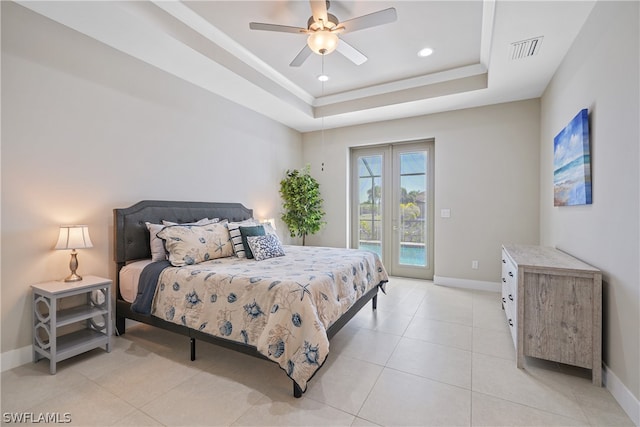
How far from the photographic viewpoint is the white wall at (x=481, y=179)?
4.02 meters

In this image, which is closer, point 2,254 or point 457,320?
point 2,254

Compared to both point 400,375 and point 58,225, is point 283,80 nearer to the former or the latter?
point 58,225

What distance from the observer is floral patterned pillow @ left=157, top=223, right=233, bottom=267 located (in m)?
2.71

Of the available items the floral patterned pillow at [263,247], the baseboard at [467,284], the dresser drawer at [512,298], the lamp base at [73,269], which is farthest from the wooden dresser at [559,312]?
the lamp base at [73,269]

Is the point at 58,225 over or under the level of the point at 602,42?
under

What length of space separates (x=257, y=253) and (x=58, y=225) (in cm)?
172

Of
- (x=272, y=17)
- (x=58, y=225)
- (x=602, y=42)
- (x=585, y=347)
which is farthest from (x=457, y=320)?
(x=58, y=225)

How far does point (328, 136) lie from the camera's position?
5.57 meters

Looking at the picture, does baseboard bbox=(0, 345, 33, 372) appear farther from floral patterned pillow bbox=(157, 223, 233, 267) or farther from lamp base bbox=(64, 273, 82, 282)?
floral patterned pillow bbox=(157, 223, 233, 267)

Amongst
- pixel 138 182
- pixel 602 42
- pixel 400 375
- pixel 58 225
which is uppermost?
pixel 602 42

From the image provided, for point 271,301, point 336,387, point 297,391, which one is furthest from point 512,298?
point 271,301

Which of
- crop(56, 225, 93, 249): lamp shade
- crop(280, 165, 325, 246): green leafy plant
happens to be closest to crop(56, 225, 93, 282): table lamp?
crop(56, 225, 93, 249): lamp shade

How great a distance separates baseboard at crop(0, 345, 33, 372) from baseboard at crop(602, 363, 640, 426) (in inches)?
164

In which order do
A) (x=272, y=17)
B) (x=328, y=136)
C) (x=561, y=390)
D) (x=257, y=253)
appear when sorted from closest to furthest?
(x=561, y=390) → (x=272, y=17) → (x=257, y=253) → (x=328, y=136)
